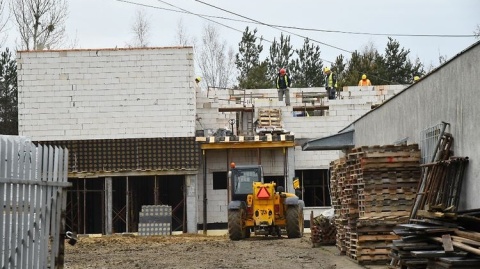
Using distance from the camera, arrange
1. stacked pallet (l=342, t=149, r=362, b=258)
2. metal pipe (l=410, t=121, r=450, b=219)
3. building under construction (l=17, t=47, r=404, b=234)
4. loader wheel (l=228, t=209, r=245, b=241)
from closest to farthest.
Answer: metal pipe (l=410, t=121, r=450, b=219) < stacked pallet (l=342, t=149, r=362, b=258) < loader wheel (l=228, t=209, r=245, b=241) < building under construction (l=17, t=47, r=404, b=234)

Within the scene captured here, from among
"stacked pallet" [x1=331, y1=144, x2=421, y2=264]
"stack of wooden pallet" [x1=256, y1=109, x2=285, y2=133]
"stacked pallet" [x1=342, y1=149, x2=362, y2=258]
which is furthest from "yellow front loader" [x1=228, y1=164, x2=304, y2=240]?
"stacked pallet" [x1=331, y1=144, x2=421, y2=264]

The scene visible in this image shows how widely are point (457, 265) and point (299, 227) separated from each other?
1818 centimetres

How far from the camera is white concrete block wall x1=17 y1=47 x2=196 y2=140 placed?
120 ft

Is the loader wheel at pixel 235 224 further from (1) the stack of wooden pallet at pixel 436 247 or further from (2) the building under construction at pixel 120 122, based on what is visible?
(1) the stack of wooden pallet at pixel 436 247

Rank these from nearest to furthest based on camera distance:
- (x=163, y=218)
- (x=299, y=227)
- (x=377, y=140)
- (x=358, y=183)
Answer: (x=358, y=183), (x=377, y=140), (x=299, y=227), (x=163, y=218)

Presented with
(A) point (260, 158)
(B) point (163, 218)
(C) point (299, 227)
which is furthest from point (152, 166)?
(C) point (299, 227)

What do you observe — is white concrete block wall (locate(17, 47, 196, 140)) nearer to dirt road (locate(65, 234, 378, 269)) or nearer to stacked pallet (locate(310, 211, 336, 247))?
dirt road (locate(65, 234, 378, 269))

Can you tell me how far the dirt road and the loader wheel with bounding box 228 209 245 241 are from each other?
0.48 meters

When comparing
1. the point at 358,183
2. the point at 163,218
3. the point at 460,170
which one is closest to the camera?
the point at 460,170

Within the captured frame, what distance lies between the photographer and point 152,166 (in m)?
36.6

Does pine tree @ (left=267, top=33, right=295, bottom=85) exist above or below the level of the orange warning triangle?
above

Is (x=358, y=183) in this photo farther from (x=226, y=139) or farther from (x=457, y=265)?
(x=226, y=139)

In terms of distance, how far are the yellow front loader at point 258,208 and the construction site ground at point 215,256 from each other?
0.90 meters

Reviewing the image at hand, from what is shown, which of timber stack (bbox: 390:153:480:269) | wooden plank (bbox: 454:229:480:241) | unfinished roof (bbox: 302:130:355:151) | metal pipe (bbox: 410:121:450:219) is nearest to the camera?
wooden plank (bbox: 454:229:480:241)
